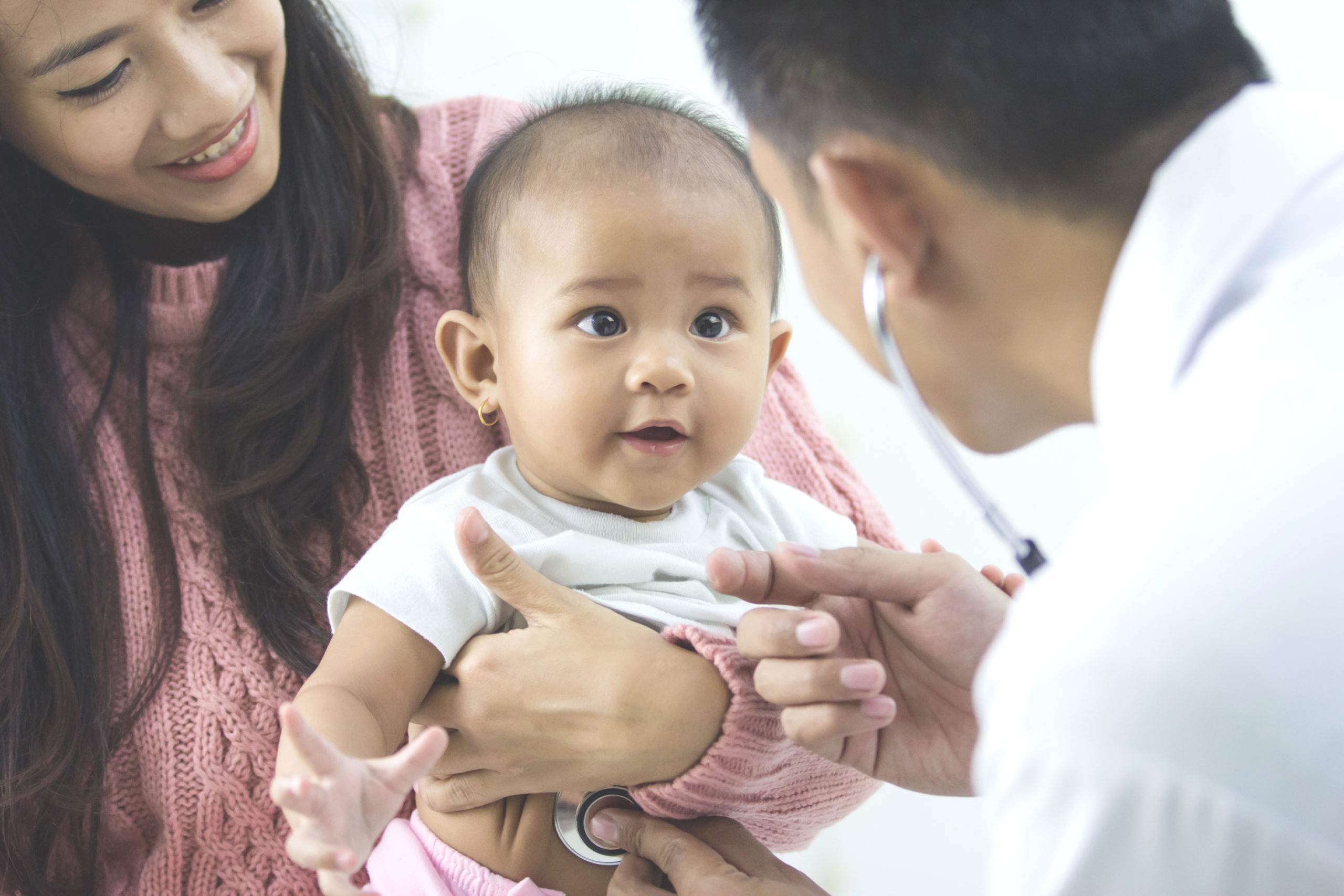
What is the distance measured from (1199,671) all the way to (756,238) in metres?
0.71

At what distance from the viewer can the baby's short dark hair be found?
45.3 inches

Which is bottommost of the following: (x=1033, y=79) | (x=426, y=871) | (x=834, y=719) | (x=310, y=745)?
(x=426, y=871)

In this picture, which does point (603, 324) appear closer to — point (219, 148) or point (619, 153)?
point (619, 153)

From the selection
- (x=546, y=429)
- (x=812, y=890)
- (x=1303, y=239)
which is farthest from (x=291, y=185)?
(x=1303, y=239)

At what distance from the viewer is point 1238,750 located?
573 millimetres

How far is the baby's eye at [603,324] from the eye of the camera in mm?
1115

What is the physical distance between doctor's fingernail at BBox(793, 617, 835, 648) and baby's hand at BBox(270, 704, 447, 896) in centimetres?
31

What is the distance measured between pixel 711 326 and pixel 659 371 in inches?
4.3

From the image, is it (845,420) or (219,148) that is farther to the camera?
(845,420)

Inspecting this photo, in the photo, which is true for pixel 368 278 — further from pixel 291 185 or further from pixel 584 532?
pixel 584 532

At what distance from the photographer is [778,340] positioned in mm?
1293

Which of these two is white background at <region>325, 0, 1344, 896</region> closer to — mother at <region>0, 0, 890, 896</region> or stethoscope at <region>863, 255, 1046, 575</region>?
mother at <region>0, 0, 890, 896</region>

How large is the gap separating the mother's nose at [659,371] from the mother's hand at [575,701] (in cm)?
20

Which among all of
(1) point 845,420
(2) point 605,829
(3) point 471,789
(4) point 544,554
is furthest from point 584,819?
(1) point 845,420
